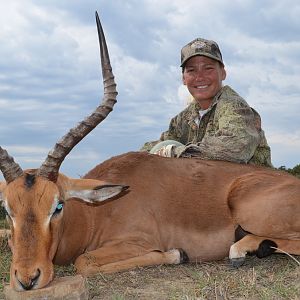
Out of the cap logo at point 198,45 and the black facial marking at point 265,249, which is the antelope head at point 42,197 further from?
the cap logo at point 198,45

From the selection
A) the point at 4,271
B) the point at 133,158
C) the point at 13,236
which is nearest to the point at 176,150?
the point at 133,158

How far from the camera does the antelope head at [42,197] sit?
217 inches

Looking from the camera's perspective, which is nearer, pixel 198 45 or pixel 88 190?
pixel 88 190

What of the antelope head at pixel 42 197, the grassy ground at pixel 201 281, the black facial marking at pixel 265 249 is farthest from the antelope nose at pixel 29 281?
the black facial marking at pixel 265 249

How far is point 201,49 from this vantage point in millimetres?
9906

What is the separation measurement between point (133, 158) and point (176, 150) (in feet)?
3.99

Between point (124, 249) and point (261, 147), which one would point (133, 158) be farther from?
point (261, 147)

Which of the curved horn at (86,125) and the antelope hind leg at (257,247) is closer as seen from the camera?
the curved horn at (86,125)

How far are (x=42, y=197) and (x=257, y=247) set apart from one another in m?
2.93

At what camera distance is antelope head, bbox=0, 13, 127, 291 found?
18.1ft

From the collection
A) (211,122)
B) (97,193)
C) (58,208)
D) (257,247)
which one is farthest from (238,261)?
(211,122)

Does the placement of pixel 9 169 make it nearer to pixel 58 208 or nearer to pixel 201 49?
pixel 58 208

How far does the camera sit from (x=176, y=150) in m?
9.07

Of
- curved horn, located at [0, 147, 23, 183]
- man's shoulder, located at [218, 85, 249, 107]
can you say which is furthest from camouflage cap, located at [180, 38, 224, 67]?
curved horn, located at [0, 147, 23, 183]
